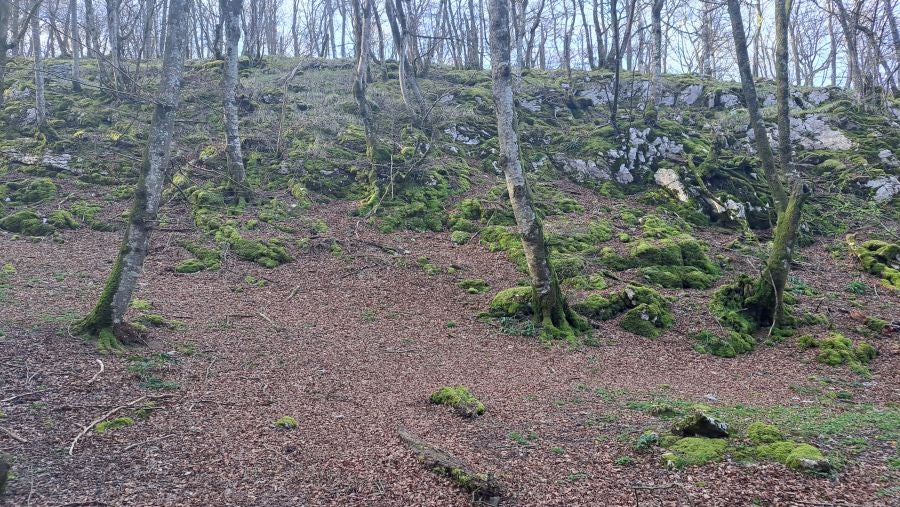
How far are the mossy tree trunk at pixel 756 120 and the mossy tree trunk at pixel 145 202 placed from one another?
34.2 ft

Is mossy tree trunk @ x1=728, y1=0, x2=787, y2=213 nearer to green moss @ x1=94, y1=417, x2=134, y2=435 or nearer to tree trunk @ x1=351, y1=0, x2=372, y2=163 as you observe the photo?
tree trunk @ x1=351, y1=0, x2=372, y2=163

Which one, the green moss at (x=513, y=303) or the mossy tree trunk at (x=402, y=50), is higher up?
the mossy tree trunk at (x=402, y=50)

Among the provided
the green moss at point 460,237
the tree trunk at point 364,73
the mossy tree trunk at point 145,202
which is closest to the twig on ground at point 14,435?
the mossy tree trunk at point 145,202

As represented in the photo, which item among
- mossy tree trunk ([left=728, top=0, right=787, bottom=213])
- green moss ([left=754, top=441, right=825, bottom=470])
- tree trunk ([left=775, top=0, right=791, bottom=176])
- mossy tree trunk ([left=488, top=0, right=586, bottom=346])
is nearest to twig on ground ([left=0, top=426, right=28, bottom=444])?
green moss ([left=754, top=441, right=825, bottom=470])

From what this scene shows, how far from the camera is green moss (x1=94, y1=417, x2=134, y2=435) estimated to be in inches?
197

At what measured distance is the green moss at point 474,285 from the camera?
11.6 meters

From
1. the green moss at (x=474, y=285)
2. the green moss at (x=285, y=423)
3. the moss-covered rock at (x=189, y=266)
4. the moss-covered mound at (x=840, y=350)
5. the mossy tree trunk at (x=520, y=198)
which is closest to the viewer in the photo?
the green moss at (x=285, y=423)

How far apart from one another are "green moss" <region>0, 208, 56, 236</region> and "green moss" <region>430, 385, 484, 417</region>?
1126 centimetres

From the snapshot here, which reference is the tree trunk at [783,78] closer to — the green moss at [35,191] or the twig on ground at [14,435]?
the twig on ground at [14,435]

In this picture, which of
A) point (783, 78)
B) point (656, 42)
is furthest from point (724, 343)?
point (656, 42)

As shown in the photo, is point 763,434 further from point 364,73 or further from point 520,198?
point 364,73

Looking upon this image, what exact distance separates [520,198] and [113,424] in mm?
6877

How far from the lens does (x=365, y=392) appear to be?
699cm

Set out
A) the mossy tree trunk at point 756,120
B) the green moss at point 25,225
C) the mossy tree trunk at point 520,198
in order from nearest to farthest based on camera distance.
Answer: the mossy tree trunk at point 520,198, the mossy tree trunk at point 756,120, the green moss at point 25,225
